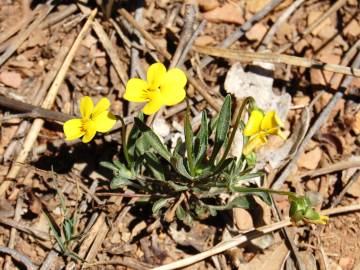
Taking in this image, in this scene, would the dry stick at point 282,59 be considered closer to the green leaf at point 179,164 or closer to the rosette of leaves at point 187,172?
the rosette of leaves at point 187,172

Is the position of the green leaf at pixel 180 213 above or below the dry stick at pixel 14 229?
above

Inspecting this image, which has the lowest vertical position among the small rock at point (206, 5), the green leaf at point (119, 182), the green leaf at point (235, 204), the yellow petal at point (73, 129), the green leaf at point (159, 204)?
the green leaf at point (235, 204)

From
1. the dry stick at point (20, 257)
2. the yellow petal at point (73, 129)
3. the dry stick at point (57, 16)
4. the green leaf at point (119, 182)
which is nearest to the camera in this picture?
the yellow petal at point (73, 129)

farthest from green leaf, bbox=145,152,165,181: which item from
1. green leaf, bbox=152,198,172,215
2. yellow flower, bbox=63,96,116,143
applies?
yellow flower, bbox=63,96,116,143

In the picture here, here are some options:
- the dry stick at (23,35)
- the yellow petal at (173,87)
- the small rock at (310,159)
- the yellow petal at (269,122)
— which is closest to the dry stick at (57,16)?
the dry stick at (23,35)

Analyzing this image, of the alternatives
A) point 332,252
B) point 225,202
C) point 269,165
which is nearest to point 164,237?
point 225,202

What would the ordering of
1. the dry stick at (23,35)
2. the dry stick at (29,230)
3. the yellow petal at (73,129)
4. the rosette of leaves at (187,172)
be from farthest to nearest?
the dry stick at (23,35), the dry stick at (29,230), the rosette of leaves at (187,172), the yellow petal at (73,129)

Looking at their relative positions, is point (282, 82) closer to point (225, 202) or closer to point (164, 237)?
point (225, 202)
